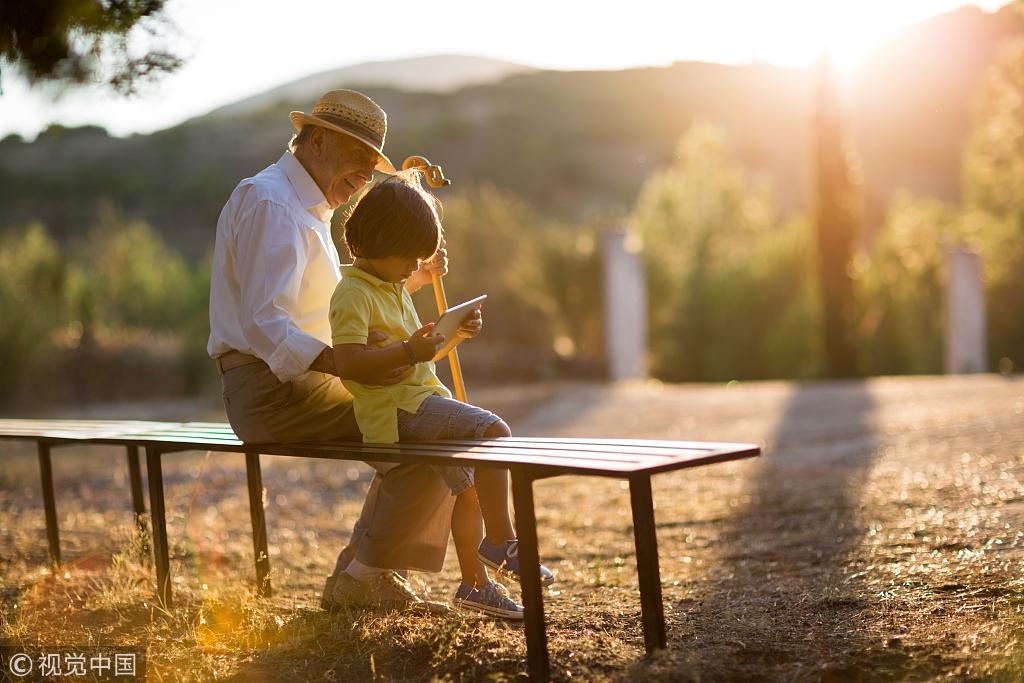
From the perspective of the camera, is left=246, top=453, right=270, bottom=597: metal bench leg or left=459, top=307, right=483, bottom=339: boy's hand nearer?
left=459, top=307, right=483, bottom=339: boy's hand

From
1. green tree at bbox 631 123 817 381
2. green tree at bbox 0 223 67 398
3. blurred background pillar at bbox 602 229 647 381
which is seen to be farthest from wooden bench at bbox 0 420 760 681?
green tree at bbox 631 123 817 381

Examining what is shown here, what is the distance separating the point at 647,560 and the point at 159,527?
1808mm

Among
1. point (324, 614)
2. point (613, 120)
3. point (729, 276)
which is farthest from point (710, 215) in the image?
point (613, 120)

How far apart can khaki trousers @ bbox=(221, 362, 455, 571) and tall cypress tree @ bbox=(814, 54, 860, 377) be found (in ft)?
39.2

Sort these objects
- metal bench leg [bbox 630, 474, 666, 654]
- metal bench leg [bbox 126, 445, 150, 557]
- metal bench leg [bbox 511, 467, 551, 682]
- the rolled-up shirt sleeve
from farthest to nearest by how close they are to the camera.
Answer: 1. metal bench leg [bbox 126, 445, 150, 557]
2. the rolled-up shirt sleeve
3. metal bench leg [bbox 511, 467, 551, 682]
4. metal bench leg [bbox 630, 474, 666, 654]

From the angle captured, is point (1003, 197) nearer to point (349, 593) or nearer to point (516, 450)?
point (349, 593)

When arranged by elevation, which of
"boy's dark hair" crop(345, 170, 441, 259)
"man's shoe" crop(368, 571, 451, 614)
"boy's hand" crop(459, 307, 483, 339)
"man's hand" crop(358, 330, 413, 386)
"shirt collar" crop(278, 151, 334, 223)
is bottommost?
"man's shoe" crop(368, 571, 451, 614)

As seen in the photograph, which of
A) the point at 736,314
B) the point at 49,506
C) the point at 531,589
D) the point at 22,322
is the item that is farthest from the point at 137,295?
the point at 531,589

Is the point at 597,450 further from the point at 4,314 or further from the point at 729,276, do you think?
the point at 729,276

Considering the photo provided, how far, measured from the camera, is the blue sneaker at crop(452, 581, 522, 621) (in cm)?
323

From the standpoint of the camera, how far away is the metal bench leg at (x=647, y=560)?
264 centimetres

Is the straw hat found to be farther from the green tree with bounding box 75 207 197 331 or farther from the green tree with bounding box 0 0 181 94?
the green tree with bounding box 75 207 197 331

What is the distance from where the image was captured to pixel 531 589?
9.16 feet

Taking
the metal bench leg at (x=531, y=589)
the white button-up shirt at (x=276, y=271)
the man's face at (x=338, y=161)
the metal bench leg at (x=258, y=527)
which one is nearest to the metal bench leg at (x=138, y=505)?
the metal bench leg at (x=258, y=527)
